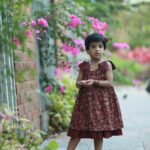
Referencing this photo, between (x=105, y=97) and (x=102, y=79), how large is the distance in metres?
0.18

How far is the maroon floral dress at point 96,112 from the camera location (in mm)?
5254

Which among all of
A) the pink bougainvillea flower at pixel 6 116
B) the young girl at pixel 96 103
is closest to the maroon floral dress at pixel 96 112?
the young girl at pixel 96 103

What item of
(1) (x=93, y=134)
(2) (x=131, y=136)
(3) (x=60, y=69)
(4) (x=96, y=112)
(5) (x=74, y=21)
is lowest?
(2) (x=131, y=136)

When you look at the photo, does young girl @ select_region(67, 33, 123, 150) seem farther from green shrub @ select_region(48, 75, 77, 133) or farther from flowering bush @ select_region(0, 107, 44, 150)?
green shrub @ select_region(48, 75, 77, 133)

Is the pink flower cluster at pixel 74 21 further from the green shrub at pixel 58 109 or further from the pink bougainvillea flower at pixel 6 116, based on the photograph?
the pink bougainvillea flower at pixel 6 116

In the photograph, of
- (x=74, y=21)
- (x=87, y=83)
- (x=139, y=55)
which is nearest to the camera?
(x=87, y=83)

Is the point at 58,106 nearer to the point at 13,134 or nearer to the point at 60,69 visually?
the point at 60,69

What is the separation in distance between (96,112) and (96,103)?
9cm

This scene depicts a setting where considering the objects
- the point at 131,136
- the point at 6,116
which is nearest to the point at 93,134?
the point at 6,116

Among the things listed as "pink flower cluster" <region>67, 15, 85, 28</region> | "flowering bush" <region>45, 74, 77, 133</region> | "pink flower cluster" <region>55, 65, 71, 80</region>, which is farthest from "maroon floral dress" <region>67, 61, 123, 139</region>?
"pink flower cluster" <region>55, 65, 71, 80</region>

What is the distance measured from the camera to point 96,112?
526 cm

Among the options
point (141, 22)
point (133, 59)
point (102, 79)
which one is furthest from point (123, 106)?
point (141, 22)

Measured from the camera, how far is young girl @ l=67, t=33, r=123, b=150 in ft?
17.2

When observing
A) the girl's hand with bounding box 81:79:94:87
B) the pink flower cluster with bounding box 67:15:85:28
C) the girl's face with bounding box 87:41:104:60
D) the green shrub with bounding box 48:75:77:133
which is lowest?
the green shrub with bounding box 48:75:77:133
